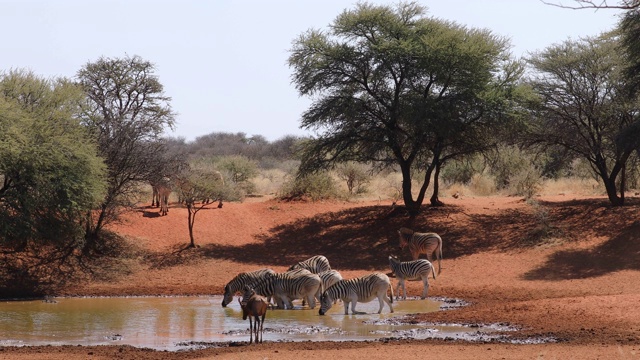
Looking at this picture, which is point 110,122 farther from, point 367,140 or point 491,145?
point 491,145

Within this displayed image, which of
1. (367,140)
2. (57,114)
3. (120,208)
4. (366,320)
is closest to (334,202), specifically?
(367,140)

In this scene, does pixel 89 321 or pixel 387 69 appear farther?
pixel 387 69

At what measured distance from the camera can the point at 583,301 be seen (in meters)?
22.0

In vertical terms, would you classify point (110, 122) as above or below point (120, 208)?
above

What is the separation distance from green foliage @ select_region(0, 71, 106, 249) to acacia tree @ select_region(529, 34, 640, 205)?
55.8ft

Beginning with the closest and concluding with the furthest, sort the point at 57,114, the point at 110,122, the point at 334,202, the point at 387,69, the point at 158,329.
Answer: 1. the point at 158,329
2. the point at 57,114
3. the point at 110,122
4. the point at 387,69
5. the point at 334,202

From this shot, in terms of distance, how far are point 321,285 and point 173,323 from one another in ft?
14.0

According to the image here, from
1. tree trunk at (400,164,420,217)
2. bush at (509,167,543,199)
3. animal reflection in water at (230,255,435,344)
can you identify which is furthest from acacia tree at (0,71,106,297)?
bush at (509,167,543,199)

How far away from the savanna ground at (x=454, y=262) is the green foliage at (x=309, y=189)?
34.7 inches

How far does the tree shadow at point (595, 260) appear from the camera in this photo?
91.4 ft

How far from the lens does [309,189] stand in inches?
1624

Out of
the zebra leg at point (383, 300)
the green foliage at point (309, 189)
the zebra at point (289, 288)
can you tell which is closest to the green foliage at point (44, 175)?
the zebra at point (289, 288)

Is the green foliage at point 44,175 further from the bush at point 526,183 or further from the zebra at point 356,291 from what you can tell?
the bush at point 526,183

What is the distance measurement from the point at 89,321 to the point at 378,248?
13.8 m
